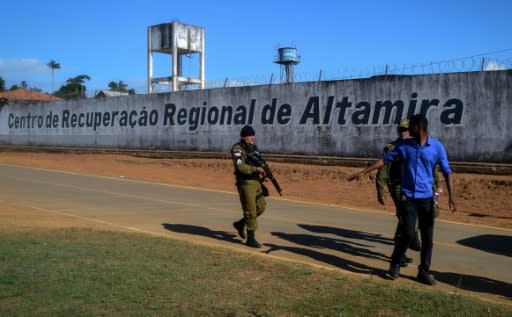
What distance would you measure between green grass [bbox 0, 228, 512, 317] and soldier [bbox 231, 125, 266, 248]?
43.5 inches

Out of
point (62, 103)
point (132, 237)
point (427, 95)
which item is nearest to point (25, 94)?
point (62, 103)

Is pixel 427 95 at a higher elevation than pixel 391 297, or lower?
higher

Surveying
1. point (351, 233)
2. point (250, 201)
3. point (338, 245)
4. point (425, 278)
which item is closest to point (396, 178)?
point (425, 278)

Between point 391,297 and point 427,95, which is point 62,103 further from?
point 391,297

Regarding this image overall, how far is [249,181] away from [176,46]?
3583 centimetres

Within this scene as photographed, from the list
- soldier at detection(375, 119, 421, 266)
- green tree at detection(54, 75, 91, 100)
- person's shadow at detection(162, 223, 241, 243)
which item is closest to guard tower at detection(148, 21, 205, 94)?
person's shadow at detection(162, 223, 241, 243)

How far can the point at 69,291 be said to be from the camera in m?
5.28

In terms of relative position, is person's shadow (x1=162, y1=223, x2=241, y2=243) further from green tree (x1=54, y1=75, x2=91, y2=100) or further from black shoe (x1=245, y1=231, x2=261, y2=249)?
green tree (x1=54, y1=75, x2=91, y2=100)

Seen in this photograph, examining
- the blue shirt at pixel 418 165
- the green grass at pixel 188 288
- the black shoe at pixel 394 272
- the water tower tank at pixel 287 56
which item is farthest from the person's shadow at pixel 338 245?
the water tower tank at pixel 287 56

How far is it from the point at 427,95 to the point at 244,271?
15.5 m

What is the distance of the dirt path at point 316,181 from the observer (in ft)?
47.3

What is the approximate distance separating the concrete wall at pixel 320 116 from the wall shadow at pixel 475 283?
12595mm

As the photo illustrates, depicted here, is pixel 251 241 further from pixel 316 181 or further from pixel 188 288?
pixel 316 181

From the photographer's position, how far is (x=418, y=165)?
20.3 ft
